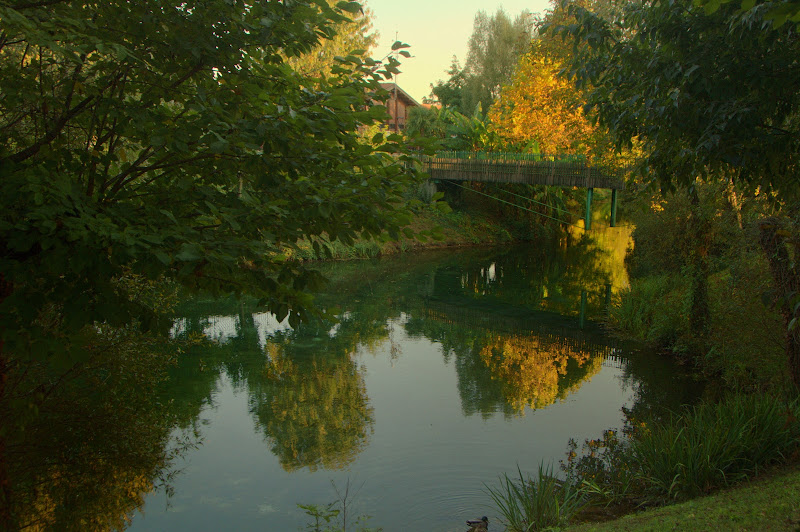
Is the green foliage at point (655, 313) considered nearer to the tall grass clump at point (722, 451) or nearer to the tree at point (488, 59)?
the tall grass clump at point (722, 451)

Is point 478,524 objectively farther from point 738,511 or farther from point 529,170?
point 529,170

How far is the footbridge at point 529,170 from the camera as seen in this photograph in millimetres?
27094

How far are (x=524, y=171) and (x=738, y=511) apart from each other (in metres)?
25.8

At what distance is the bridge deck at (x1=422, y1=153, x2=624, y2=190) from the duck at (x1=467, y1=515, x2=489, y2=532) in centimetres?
1890

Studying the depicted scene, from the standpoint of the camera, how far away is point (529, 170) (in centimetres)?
2958

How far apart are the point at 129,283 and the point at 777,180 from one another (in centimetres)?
775

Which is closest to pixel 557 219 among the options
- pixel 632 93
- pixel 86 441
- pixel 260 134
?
pixel 632 93

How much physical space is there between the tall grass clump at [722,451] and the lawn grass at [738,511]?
31 centimetres

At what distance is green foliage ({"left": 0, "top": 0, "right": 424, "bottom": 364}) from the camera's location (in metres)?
3.79

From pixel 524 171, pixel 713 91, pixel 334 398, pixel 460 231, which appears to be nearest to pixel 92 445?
pixel 334 398

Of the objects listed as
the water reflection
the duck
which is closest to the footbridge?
the water reflection

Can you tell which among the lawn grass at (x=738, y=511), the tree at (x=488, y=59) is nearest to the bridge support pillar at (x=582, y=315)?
the lawn grass at (x=738, y=511)

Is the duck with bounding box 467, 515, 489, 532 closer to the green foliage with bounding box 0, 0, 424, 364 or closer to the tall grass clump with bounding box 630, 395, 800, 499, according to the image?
the tall grass clump with bounding box 630, 395, 800, 499

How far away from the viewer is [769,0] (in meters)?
5.14
